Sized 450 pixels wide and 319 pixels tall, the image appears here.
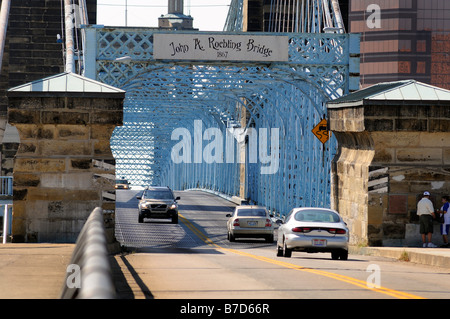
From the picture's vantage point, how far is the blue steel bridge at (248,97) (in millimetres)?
36156

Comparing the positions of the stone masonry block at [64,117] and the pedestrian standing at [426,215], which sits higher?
the stone masonry block at [64,117]

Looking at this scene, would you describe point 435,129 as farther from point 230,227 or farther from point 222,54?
point 222,54

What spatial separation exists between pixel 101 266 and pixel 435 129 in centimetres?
1698

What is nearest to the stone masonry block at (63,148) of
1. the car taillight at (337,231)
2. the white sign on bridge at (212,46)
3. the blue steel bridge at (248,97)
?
the car taillight at (337,231)

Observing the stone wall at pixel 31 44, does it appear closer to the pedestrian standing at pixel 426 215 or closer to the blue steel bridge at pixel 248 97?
the blue steel bridge at pixel 248 97

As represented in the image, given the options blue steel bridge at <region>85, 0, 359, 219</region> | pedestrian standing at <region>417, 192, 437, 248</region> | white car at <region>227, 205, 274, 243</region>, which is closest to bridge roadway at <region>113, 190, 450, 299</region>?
pedestrian standing at <region>417, 192, 437, 248</region>

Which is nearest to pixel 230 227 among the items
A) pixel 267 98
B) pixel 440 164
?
pixel 440 164

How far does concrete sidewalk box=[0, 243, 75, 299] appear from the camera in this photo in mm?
10641

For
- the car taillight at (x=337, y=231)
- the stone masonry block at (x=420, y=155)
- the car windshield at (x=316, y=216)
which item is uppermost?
the stone masonry block at (x=420, y=155)

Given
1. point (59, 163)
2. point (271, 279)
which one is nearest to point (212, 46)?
point (59, 163)

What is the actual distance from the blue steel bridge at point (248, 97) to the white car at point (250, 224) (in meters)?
4.27

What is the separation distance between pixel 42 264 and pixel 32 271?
1.31 meters

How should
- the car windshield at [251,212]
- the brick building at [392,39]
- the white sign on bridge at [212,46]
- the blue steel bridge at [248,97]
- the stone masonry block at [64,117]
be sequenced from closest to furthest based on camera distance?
the stone masonry block at [64,117] < the car windshield at [251,212] < the white sign on bridge at [212,46] < the blue steel bridge at [248,97] < the brick building at [392,39]

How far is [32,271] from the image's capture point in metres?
13.4
